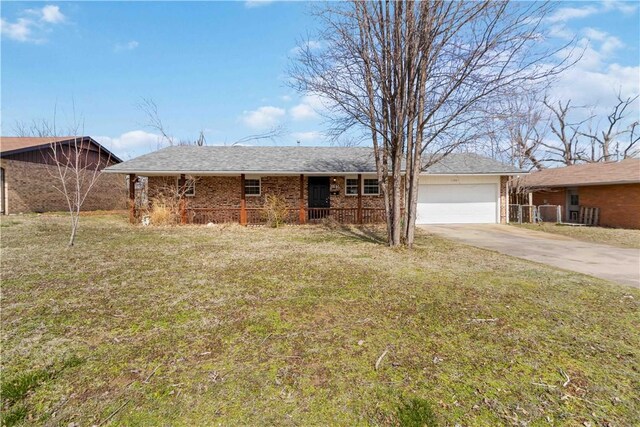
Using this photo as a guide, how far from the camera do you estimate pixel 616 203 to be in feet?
47.6

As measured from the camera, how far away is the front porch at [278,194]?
14.0 m

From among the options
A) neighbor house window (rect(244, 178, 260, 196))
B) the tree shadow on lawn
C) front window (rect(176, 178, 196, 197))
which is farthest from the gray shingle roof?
the tree shadow on lawn

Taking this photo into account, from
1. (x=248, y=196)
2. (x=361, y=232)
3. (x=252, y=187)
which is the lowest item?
(x=361, y=232)

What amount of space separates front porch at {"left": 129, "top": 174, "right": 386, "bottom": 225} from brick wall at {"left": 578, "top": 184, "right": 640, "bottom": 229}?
428 inches

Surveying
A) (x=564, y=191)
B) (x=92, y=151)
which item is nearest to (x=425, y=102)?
(x=564, y=191)

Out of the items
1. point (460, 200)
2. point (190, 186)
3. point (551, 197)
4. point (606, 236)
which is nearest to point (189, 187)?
point (190, 186)

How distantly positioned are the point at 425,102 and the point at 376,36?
2113mm

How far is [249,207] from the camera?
49.1ft

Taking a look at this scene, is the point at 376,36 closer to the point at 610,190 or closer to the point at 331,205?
the point at 331,205

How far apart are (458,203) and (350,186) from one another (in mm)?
5479

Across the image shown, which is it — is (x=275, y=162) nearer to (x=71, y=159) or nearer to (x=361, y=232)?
(x=361, y=232)

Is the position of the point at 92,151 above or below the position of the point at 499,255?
above

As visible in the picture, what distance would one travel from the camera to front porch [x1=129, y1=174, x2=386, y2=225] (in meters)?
14.0

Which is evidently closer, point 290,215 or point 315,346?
point 315,346
